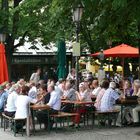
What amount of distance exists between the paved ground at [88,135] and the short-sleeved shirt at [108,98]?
2.41 ft

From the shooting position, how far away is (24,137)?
1382cm

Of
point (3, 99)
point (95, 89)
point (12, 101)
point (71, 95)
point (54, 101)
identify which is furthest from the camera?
point (95, 89)

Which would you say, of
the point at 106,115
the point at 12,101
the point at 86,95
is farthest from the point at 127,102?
the point at 12,101

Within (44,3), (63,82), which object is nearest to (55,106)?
(63,82)

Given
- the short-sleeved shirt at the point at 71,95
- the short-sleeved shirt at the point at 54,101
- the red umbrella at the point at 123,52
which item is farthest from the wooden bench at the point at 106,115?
the red umbrella at the point at 123,52

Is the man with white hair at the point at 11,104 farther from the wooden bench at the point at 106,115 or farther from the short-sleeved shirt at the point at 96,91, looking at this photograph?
the short-sleeved shirt at the point at 96,91

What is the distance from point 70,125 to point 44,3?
25.8 ft

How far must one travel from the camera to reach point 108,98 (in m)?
15.3

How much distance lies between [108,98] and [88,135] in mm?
1848

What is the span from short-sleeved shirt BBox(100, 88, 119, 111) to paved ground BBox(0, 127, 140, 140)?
28.9 inches

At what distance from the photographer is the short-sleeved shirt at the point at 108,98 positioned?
15.3 meters

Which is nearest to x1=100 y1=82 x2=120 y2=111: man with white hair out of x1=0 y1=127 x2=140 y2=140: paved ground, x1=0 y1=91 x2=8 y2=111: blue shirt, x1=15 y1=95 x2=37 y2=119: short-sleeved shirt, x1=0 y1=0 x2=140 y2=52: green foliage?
x1=0 y1=127 x2=140 y2=140: paved ground

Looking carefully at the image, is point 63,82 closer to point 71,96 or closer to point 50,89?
point 71,96

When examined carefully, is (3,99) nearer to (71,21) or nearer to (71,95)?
(71,95)
